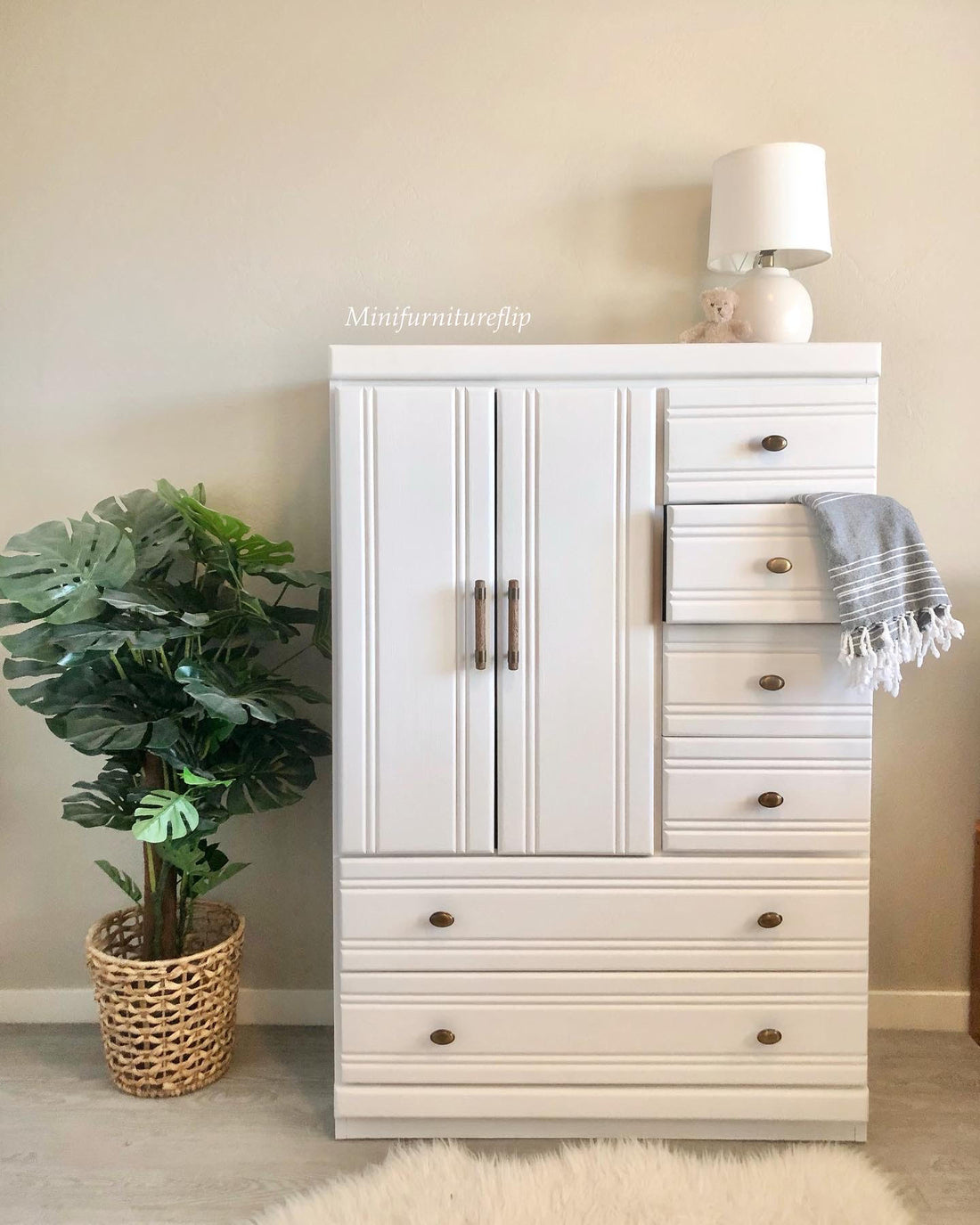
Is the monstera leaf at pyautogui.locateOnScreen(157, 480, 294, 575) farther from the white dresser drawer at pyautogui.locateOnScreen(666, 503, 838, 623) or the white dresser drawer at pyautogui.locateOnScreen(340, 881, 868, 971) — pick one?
the white dresser drawer at pyautogui.locateOnScreen(666, 503, 838, 623)

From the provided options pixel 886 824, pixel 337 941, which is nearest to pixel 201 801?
pixel 337 941

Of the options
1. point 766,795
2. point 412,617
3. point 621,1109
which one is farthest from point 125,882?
point 766,795

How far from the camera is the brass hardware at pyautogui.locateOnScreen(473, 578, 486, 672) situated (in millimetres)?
1861

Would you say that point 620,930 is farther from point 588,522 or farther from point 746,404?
point 746,404

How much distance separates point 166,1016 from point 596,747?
1105 millimetres

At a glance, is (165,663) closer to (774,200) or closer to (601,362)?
(601,362)

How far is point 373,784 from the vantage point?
1.91 m

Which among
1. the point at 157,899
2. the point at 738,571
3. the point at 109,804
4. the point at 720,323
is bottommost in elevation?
the point at 157,899

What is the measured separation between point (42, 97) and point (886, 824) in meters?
2.73

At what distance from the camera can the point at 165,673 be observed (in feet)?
6.76

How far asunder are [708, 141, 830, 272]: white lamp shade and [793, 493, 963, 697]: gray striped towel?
622mm

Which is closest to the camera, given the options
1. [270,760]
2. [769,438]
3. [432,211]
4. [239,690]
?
[769,438]

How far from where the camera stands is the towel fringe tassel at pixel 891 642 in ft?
5.81

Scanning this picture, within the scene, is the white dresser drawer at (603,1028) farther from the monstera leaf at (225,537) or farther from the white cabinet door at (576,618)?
the monstera leaf at (225,537)
